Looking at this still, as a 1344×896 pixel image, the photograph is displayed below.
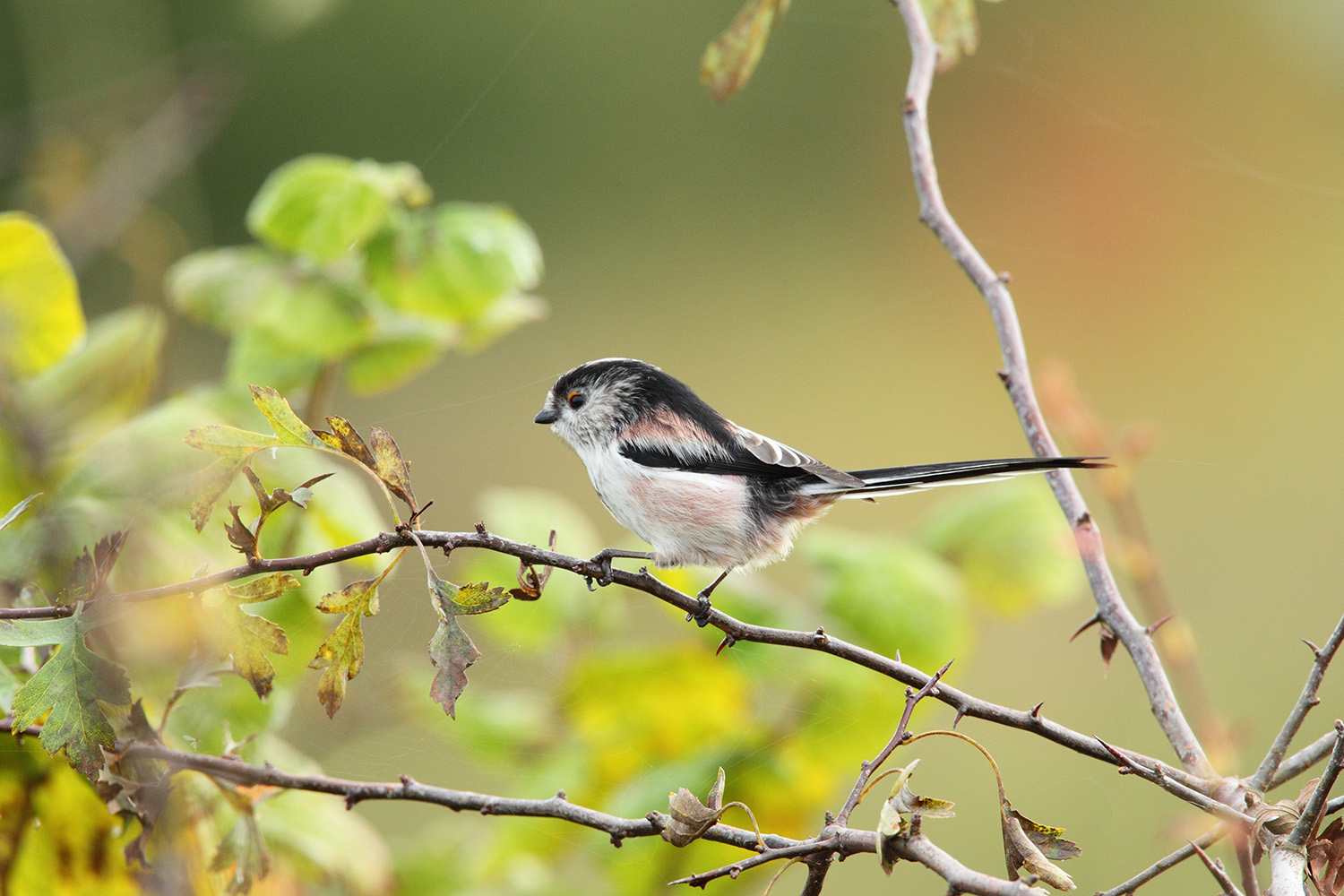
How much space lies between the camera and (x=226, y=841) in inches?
15.5

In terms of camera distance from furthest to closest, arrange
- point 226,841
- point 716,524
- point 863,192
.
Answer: point 863,192 → point 716,524 → point 226,841

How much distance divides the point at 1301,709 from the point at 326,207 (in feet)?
1.80

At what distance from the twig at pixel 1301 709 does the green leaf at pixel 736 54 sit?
1.00 ft

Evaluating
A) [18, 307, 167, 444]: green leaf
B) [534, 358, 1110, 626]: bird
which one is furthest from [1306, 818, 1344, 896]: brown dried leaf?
[18, 307, 167, 444]: green leaf

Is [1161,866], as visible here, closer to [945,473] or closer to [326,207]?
[945,473]

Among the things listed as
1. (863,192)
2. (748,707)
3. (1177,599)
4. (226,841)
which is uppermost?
(863,192)

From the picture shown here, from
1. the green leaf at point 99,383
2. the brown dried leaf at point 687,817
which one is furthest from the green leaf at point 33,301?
the brown dried leaf at point 687,817

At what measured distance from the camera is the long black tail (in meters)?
0.35

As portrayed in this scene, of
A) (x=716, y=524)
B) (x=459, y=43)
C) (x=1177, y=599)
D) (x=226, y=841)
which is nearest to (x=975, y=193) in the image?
(x=1177, y=599)

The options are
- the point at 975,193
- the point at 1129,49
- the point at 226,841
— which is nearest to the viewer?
the point at 226,841

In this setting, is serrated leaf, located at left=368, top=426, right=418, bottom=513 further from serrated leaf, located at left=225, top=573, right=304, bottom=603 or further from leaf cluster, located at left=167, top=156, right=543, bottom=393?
leaf cluster, located at left=167, top=156, right=543, bottom=393

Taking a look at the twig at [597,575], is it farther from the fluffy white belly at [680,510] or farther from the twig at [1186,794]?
the fluffy white belly at [680,510]

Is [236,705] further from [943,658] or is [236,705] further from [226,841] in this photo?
[943,658]

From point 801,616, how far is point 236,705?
340mm
